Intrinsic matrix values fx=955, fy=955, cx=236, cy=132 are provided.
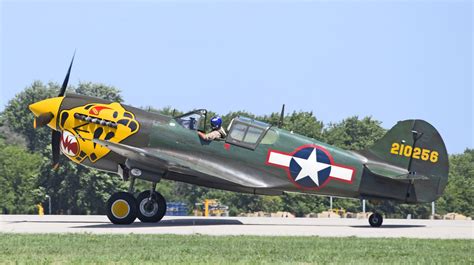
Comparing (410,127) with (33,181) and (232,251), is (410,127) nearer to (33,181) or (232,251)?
(232,251)

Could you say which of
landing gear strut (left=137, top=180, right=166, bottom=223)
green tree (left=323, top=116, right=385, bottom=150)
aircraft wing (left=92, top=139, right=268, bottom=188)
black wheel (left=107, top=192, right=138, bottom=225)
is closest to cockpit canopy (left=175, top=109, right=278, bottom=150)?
aircraft wing (left=92, top=139, right=268, bottom=188)

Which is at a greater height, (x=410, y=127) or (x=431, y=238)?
(x=410, y=127)

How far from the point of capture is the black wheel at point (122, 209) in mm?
22453

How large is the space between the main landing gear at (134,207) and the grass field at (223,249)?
11.0 ft

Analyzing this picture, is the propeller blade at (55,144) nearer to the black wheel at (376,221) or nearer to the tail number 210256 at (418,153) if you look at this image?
the black wheel at (376,221)

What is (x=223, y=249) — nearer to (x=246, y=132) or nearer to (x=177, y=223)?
(x=246, y=132)

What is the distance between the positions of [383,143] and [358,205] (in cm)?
2676

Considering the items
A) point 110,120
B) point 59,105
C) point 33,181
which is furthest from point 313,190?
point 33,181

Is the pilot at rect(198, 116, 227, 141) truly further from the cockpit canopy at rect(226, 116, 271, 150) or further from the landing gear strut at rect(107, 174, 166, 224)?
the landing gear strut at rect(107, 174, 166, 224)

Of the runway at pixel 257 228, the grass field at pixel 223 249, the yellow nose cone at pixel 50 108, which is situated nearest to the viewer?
the grass field at pixel 223 249

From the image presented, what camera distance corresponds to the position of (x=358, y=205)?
4916cm

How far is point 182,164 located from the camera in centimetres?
2258

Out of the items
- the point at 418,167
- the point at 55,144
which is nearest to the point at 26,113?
the point at 55,144

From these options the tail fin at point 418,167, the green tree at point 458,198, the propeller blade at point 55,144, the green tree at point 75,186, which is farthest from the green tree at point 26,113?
the tail fin at point 418,167
